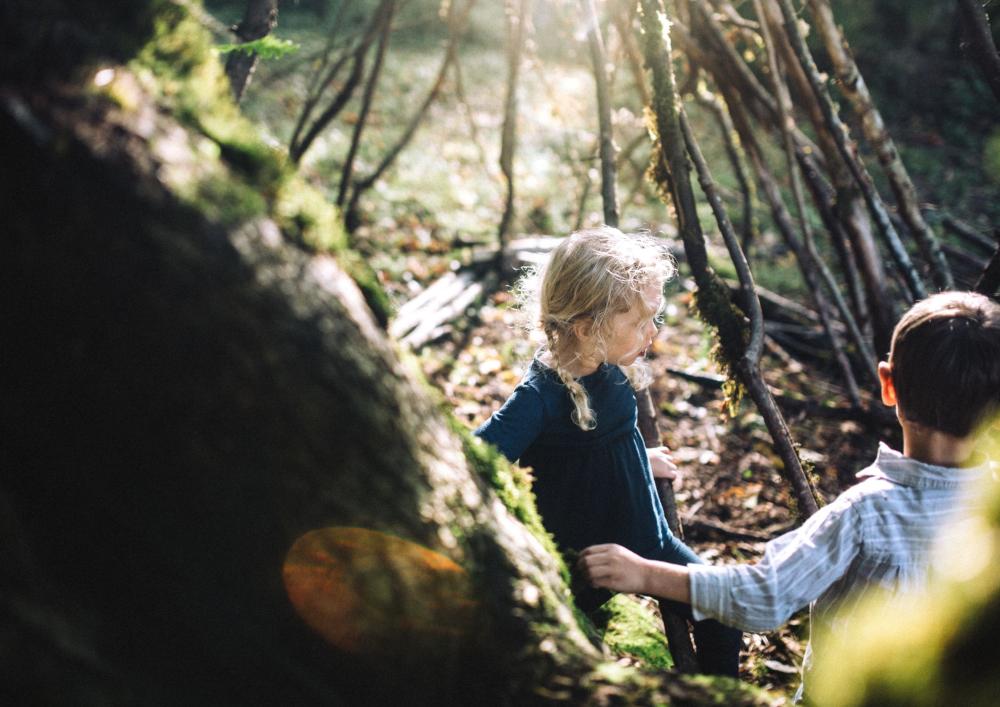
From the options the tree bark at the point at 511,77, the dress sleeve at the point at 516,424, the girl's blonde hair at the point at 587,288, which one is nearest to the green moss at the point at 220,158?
the dress sleeve at the point at 516,424

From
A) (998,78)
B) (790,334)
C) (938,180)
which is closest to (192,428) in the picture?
(998,78)

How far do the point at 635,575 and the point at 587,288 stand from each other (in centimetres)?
89

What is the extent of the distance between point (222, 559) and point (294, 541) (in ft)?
0.32

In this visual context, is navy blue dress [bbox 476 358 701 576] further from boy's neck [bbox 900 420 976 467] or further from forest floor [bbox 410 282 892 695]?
boy's neck [bbox 900 420 976 467]

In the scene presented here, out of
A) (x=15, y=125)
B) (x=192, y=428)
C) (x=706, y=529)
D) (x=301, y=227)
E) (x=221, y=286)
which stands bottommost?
(x=706, y=529)

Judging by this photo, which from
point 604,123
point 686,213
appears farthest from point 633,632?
point 604,123

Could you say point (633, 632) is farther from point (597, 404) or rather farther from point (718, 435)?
point (718, 435)

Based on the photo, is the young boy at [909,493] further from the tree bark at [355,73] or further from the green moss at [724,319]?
the tree bark at [355,73]

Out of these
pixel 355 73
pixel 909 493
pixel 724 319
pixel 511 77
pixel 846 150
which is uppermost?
pixel 355 73

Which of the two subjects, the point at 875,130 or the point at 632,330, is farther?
the point at 875,130

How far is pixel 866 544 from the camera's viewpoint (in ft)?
4.97

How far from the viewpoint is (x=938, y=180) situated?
797 centimetres

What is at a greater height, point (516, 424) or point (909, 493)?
point (516, 424)

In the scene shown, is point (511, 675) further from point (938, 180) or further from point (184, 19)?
point (938, 180)
